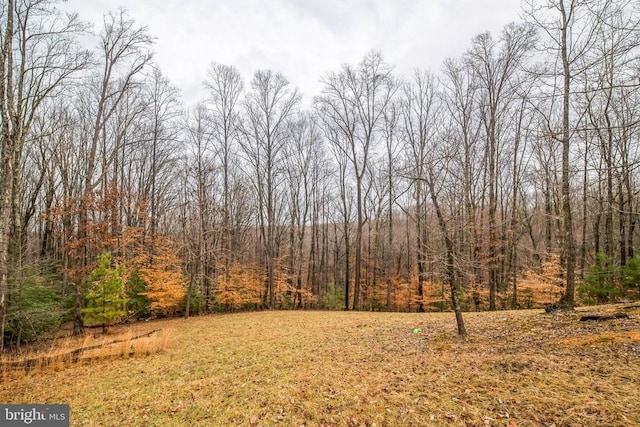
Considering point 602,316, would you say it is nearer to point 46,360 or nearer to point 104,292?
point 46,360

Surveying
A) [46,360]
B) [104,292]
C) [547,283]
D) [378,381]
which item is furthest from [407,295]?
[46,360]

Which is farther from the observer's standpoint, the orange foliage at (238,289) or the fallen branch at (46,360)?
the orange foliage at (238,289)

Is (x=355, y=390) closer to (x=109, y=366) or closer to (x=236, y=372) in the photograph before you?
(x=236, y=372)

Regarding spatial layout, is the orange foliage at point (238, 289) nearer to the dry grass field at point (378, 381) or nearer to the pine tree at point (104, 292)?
the pine tree at point (104, 292)

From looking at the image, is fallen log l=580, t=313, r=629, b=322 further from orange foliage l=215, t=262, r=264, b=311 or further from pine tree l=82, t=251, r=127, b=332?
orange foliage l=215, t=262, r=264, b=311

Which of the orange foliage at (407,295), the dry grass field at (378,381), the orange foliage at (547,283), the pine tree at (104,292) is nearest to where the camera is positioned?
the dry grass field at (378,381)

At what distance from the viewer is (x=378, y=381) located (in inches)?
183

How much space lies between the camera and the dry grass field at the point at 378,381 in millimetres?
3533

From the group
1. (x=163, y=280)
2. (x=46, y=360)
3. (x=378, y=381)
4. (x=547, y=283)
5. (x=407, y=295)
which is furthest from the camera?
(x=407, y=295)

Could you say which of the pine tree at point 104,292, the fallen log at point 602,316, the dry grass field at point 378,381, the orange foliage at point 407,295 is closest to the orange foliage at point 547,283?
the orange foliage at point 407,295

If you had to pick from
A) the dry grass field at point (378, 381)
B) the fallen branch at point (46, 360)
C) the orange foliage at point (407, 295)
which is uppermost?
the dry grass field at point (378, 381)

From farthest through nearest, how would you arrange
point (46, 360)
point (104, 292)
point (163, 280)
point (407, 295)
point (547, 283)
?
point (407, 295)
point (163, 280)
point (547, 283)
point (104, 292)
point (46, 360)

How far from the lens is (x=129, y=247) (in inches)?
677

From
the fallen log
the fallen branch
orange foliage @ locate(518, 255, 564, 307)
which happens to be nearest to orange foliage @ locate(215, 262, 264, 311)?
the fallen branch
